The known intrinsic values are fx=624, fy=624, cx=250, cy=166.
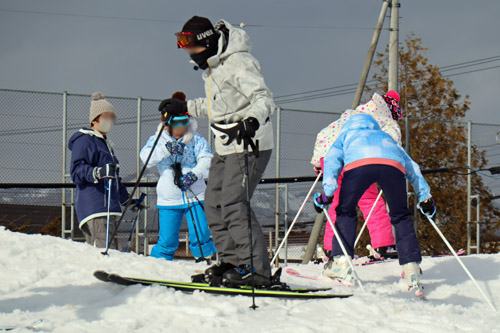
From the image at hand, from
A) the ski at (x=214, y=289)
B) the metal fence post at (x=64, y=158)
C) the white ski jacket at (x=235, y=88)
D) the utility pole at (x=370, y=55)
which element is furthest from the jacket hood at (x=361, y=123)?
the utility pole at (x=370, y=55)

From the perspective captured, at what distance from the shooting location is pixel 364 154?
5.07 meters

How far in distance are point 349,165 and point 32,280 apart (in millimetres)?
2604

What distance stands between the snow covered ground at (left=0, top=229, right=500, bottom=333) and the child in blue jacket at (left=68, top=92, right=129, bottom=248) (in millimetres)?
706

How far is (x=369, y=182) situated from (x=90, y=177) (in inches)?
93.2

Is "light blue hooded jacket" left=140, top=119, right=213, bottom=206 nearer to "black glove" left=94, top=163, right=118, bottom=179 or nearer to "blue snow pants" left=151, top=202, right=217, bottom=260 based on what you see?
"blue snow pants" left=151, top=202, right=217, bottom=260

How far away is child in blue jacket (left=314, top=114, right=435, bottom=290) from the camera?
197 inches

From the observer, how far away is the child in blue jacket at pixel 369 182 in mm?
5016

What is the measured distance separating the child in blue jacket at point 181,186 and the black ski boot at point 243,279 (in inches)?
81.7

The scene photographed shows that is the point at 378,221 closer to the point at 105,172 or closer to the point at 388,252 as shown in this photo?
the point at 388,252

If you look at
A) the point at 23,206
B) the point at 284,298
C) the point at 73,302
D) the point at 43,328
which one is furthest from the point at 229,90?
the point at 23,206

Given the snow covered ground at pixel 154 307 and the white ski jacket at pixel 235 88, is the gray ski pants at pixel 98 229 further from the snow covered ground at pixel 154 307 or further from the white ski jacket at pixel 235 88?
the white ski jacket at pixel 235 88

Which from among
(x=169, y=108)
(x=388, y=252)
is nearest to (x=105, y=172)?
(x=169, y=108)

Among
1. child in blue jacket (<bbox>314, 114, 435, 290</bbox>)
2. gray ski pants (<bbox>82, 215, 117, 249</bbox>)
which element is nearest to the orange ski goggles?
child in blue jacket (<bbox>314, 114, 435, 290</bbox>)

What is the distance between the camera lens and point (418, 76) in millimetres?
21391
